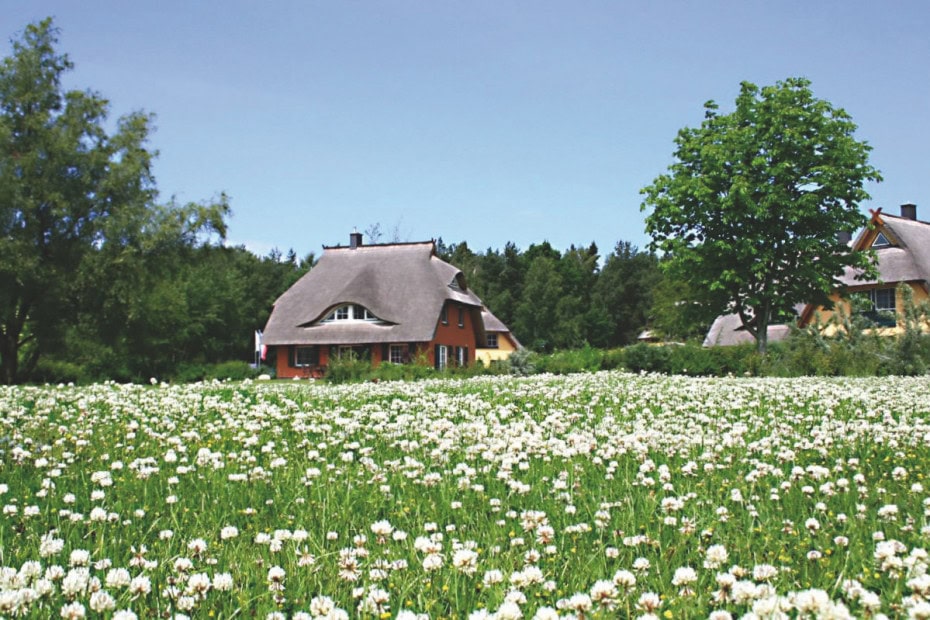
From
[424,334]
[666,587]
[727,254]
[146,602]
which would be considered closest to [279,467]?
[146,602]

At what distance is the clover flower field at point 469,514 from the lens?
3162mm

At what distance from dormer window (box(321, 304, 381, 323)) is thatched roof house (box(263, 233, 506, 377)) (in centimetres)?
6

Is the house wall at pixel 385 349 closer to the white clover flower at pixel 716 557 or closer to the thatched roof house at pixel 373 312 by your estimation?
the thatched roof house at pixel 373 312

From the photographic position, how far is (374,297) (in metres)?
44.4

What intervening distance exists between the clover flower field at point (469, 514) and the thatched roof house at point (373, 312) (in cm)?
3313

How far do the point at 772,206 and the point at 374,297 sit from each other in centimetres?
2250

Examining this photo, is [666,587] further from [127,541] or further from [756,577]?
[127,541]

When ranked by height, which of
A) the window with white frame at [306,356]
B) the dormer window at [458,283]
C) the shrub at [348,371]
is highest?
the dormer window at [458,283]

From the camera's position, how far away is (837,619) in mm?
2242

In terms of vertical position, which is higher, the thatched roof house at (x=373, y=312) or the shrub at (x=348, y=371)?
the thatched roof house at (x=373, y=312)

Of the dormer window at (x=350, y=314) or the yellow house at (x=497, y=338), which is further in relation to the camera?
the yellow house at (x=497, y=338)

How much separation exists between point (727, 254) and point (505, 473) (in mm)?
28926

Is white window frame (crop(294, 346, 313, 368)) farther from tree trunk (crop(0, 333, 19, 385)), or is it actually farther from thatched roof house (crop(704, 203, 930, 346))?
thatched roof house (crop(704, 203, 930, 346))

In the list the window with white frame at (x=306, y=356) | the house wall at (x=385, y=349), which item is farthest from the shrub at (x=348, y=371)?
the window with white frame at (x=306, y=356)
